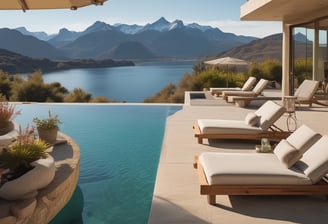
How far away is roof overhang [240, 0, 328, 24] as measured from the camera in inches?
466

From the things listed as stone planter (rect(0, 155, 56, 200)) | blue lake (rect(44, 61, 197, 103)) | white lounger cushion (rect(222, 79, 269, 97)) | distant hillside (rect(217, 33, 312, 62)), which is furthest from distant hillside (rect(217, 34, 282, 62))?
stone planter (rect(0, 155, 56, 200))

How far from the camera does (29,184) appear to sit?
3.56 meters

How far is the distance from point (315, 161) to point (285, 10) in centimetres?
971

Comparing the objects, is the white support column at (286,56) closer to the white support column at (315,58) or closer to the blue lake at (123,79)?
the white support column at (315,58)

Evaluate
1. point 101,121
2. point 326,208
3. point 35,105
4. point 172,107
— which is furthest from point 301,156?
point 35,105

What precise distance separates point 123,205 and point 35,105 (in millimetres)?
10679

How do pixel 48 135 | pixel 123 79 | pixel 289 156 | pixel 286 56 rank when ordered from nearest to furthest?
1. pixel 289 156
2. pixel 48 135
3. pixel 286 56
4. pixel 123 79

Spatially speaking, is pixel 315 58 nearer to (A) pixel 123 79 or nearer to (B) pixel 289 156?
(B) pixel 289 156

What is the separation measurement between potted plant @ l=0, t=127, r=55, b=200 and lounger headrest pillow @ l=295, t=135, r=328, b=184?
Result: 2.78 metres

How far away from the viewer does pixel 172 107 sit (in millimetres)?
13891

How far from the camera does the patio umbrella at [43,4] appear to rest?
5.44m

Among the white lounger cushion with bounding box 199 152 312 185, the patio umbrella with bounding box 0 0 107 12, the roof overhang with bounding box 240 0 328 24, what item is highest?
the roof overhang with bounding box 240 0 328 24

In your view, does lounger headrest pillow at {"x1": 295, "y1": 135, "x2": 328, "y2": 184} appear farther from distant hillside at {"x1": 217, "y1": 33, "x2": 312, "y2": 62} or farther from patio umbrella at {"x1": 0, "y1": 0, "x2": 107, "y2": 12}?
distant hillside at {"x1": 217, "y1": 33, "x2": 312, "y2": 62}

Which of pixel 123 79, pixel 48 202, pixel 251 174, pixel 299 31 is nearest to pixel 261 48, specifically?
pixel 123 79
